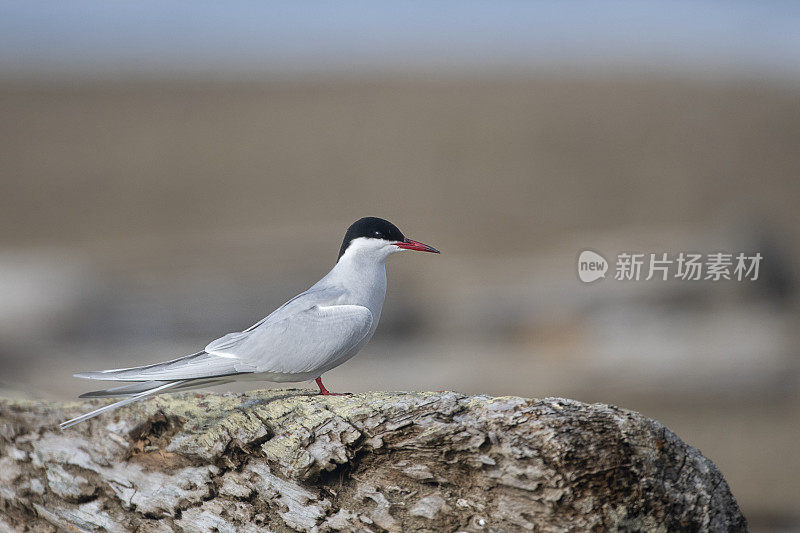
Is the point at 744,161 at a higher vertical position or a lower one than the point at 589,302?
higher

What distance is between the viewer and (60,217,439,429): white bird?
322cm

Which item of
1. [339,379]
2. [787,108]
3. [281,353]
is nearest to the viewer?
[281,353]

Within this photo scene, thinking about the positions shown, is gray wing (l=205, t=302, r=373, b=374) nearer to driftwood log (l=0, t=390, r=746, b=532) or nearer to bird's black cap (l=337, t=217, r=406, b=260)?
driftwood log (l=0, t=390, r=746, b=532)

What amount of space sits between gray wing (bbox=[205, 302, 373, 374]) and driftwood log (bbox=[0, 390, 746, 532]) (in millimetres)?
238

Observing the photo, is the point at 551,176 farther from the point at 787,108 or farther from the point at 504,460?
the point at 504,460

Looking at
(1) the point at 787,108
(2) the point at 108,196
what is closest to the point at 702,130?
(1) the point at 787,108

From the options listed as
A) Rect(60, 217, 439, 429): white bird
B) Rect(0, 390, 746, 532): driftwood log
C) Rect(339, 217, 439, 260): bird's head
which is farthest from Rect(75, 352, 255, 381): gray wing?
Rect(339, 217, 439, 260): bird's head

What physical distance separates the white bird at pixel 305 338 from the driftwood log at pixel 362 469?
0.24 m

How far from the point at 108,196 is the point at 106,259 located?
5805 millimetres

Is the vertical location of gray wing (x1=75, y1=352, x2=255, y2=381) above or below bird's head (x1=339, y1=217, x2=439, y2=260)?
below

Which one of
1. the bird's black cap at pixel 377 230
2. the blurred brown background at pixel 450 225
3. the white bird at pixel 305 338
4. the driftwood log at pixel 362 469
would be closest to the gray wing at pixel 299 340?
the white bird at pixel 305 338

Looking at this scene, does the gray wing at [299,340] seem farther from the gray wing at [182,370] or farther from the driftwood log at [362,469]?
the driftwood log at [362,469]

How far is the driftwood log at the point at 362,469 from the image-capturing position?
3.14 m

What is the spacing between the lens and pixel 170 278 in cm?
1102
